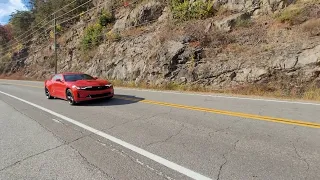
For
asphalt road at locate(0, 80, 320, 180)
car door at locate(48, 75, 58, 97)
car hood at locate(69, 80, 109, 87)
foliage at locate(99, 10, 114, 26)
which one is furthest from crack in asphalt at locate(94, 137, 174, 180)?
foliage at locate(99, 10, 114, 26)

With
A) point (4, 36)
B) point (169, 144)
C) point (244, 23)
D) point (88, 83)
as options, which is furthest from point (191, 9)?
point (4, 36)

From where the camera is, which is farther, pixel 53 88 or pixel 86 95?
pixel 53 88

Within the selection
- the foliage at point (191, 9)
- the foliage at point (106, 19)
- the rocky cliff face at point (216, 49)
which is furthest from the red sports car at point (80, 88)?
the foliage at point (106, 19)

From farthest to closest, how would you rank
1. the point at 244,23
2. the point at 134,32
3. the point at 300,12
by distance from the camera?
the point at 134,32 → the point at 244,23 → the point at 300,12

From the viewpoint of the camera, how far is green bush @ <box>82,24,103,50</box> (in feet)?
→ 96.0

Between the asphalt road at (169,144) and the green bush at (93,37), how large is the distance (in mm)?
21476

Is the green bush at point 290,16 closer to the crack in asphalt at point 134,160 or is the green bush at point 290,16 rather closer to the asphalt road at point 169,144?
the asphalt road at point 169,144

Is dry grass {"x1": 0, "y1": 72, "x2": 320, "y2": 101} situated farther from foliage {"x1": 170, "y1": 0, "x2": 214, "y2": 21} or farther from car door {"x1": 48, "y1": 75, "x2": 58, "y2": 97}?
foliage {"x1": 170, "y1": 0, "x2": 214, "y2": 21}

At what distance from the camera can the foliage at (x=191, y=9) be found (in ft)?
64.3

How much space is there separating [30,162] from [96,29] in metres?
27.1

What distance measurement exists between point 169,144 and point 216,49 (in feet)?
39.4

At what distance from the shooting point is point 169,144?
5219 mm

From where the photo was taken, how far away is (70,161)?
15.1 feet

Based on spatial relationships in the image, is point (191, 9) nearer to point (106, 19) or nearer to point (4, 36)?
point (106, 19)
